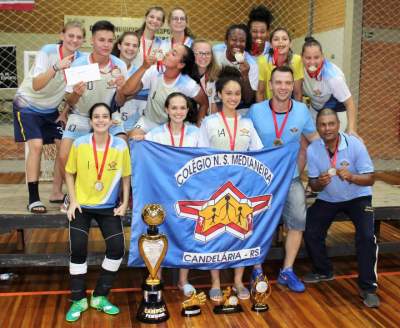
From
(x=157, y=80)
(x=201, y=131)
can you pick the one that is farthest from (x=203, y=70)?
(x=201, y=131)

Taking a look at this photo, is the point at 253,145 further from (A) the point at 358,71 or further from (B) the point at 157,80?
(A) the point at 358,71

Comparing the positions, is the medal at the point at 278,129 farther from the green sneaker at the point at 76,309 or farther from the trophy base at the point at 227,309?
the green sneaker at the point at 76,309

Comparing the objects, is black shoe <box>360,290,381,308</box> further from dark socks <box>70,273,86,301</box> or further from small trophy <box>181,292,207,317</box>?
dark socks <box>70,273,86,301</box>

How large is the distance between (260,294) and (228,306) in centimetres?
23

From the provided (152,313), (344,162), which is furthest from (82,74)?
(344,162)

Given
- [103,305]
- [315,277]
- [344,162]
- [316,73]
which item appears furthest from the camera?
[316,73]

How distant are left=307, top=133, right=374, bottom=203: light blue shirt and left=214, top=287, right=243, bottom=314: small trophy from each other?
103 centimetres

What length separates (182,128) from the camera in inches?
132

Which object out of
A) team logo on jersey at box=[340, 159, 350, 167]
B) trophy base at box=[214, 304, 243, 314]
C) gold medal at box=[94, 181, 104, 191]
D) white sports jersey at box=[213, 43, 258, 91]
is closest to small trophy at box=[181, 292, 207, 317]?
trophy base at box=[214, 304, 243, 314]

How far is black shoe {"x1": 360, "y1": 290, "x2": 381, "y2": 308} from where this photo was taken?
328cm

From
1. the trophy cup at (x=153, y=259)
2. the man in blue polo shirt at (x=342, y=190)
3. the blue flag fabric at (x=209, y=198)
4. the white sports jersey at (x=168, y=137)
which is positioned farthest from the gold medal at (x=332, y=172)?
the trophy cup at (x=153, y=259)

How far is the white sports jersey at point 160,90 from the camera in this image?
3.56 metres

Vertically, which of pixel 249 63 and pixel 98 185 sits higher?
pixel 249 63

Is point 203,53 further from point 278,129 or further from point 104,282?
point 104,282
